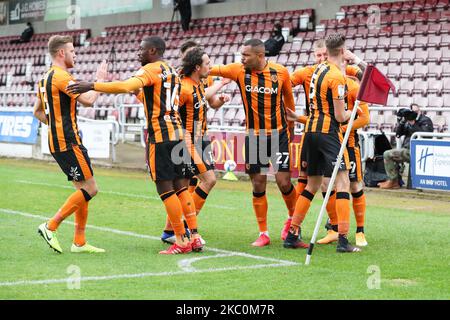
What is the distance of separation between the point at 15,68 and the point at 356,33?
17.8m

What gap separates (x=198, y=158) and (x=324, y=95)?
152cm

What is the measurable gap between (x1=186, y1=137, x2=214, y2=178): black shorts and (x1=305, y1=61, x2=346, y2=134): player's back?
1.20m

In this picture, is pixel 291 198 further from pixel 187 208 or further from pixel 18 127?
pixel 18 127

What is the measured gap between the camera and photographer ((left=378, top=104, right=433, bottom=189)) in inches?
615

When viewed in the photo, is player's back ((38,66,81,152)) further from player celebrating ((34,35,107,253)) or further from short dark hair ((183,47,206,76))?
short dark hair ((183,47,206,76))

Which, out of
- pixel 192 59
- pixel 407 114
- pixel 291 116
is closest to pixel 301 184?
pixel 291 116

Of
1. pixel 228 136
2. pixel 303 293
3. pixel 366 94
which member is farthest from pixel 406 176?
pixel 303 293

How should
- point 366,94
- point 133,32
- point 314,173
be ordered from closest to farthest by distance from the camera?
point 366,94, point 314,173, point 133,32

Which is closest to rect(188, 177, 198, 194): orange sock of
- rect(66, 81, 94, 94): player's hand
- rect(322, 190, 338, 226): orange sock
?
rect(322, 190, 338, 226): orange sock

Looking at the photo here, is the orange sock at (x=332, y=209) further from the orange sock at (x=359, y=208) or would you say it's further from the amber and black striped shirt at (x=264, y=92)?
the amber and black striped shirt at (x=264, y=92)

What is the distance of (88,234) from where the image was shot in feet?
32.9

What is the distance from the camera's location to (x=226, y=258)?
8.34 metres
